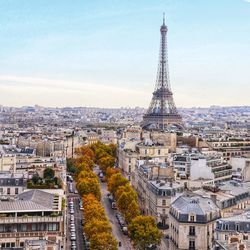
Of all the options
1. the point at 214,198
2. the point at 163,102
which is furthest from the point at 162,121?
the point at 214,198

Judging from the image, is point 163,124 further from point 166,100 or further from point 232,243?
point 232,243

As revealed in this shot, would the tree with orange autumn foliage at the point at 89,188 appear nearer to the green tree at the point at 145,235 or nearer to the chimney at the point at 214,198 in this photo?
the green tree at the point at 145,235

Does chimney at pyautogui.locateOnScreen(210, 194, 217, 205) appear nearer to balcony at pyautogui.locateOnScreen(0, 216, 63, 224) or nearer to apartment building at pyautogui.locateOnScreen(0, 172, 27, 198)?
balcony at pyautogui.locateOnScreen(0, 216, 63, 224)

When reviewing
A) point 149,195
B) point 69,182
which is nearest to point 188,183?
point 149,195

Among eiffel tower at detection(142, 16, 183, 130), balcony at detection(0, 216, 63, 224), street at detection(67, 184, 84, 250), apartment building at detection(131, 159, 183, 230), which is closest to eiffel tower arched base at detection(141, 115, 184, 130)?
eiffel tower at detection(142, 16, 183, 130)

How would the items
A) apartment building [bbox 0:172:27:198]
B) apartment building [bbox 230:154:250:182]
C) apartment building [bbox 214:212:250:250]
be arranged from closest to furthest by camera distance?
apartment building [bbox 214:212:250:250]
apartment building [bbox 0:172:27:198]
apartment building [bbox 230:154:250:182]
